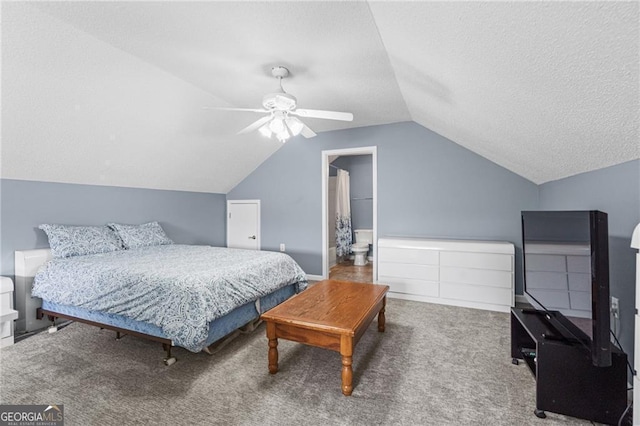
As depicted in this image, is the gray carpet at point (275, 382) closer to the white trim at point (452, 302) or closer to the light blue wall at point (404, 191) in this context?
the white trim at point (452, 302)

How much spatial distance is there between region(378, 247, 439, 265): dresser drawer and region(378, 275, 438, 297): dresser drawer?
0.25m

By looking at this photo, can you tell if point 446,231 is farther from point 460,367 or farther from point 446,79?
point 446,79

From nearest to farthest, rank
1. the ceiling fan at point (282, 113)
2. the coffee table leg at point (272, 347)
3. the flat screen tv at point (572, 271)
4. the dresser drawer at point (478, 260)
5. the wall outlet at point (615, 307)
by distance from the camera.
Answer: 1. the flat screen tv at point (572, 271)
2. the wall outlet at point (615, 307)
3. the coffee table leg at point (272, 347)
4. the ceiling fan at point (282, 113)
5. the dresser drawer at point (478, 260)

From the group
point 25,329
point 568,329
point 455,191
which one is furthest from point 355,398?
point 25,329

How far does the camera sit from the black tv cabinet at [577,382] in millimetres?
1439

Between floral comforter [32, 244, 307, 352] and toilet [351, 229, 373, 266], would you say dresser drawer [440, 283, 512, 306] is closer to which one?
floral comforter [32, 244, 307, 352]

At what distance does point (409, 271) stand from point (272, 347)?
2198mm

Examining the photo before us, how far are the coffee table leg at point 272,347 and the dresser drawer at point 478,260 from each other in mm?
2323

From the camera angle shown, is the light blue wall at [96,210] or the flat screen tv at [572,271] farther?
the light blue wall at [96,210]

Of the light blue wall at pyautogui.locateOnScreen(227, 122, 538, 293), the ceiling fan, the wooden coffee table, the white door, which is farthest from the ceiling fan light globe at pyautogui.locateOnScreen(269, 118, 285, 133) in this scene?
the white door

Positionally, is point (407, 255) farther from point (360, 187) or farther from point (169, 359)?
point (360, 187)

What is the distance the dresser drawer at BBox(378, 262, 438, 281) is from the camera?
3434 mm

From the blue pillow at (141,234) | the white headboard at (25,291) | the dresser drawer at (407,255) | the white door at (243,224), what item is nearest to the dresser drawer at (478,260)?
the dresser drawer at (407,255)

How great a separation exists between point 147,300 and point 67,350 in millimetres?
959
